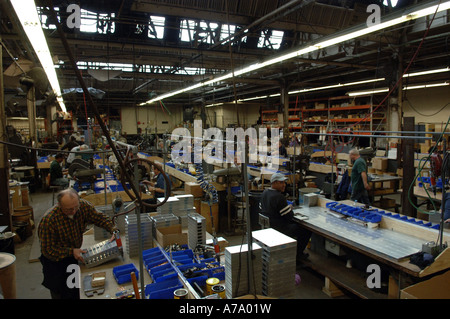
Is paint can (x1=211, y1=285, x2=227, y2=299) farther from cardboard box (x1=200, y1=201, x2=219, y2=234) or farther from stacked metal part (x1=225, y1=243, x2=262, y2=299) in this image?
cardboard box (x1=200, y1=201, x2=219, y2=234)

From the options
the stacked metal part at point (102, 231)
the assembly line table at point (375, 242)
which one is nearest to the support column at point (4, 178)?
the stacked metal part at point (102, 231)

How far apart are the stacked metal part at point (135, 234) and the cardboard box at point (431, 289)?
233 cm

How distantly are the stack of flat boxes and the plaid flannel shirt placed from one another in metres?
0.90

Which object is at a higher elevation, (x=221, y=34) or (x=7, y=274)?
(x=221, y=34)

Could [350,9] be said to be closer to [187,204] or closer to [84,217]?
[187,204]

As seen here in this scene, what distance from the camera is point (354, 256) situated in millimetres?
3865

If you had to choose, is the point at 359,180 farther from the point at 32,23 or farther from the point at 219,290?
the point at 32,23

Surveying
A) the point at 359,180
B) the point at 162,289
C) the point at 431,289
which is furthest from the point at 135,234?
the point at 359,180

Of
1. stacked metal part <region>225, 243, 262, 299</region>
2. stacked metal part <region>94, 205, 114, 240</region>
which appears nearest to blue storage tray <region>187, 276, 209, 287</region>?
stacked metal part <region>225, 243, 262, 299</region>

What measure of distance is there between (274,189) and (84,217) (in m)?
2.39

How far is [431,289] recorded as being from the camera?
2.62 metres

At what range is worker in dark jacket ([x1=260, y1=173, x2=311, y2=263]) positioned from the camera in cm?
400

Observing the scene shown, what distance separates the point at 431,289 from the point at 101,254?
292 cm
